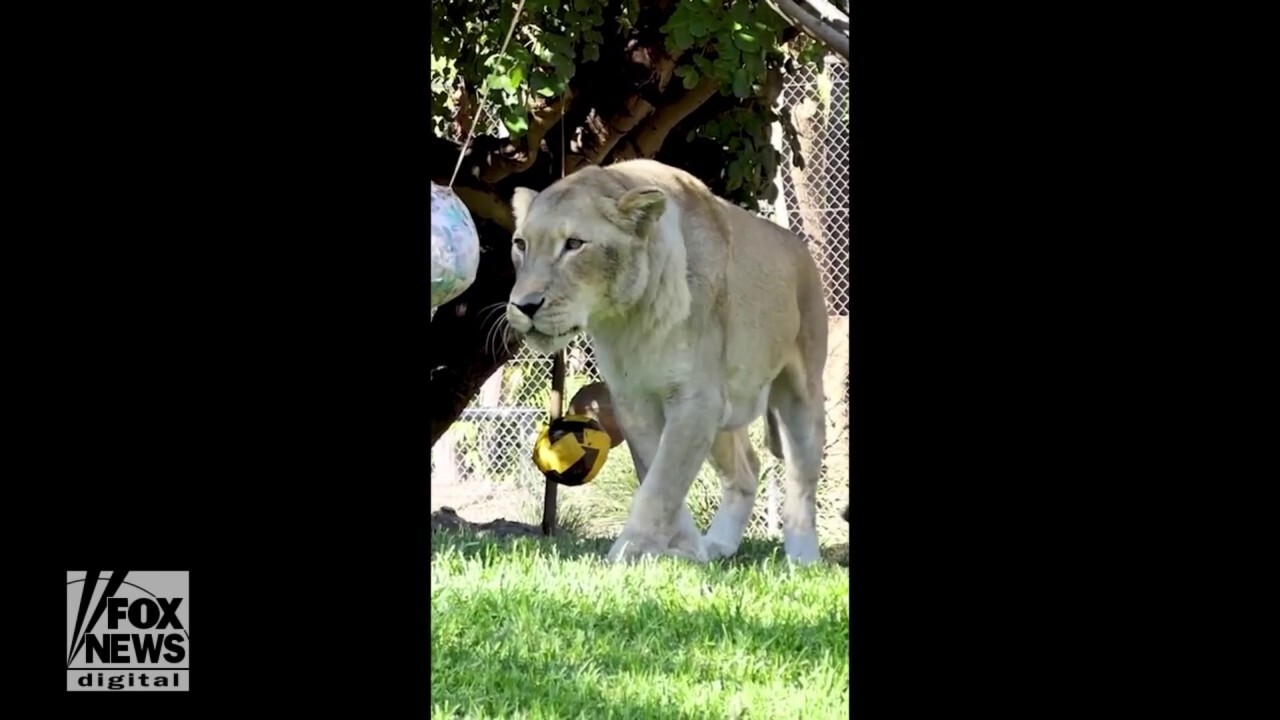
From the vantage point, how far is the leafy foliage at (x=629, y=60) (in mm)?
5598

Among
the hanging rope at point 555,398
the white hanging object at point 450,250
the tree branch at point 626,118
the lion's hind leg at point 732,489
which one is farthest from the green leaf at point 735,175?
the white hanging object at point 450,250

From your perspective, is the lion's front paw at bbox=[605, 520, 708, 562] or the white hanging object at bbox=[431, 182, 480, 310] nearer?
the white hanging object at bbox=[431, 182, 480, 310]

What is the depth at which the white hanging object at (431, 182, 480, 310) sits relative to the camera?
377 centimetres

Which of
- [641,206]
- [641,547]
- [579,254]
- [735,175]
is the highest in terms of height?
[735,175]

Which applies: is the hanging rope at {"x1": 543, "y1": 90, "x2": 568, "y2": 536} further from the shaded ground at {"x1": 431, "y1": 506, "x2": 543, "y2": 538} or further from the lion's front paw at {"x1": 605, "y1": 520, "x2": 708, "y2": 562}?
the lion's front paw at {"x1": 605, "y1": 520, "x2": 708, "y2": 562}

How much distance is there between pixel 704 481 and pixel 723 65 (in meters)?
5.04

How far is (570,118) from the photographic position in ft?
25.3

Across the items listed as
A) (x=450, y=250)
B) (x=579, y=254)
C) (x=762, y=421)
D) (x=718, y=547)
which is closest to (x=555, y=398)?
(x=718, y=547)

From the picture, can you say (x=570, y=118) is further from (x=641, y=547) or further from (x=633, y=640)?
(x=633, y=640)

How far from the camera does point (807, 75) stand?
10625 millimetres

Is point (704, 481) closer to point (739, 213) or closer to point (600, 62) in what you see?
point (600, 62)

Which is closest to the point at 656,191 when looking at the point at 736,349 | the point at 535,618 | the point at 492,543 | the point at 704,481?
the point at 736,349

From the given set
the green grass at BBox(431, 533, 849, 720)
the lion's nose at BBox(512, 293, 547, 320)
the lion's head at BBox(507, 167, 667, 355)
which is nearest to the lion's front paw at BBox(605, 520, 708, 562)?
the green grass at BBox(431, 533, 849, 720)

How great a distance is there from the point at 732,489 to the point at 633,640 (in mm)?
2770
